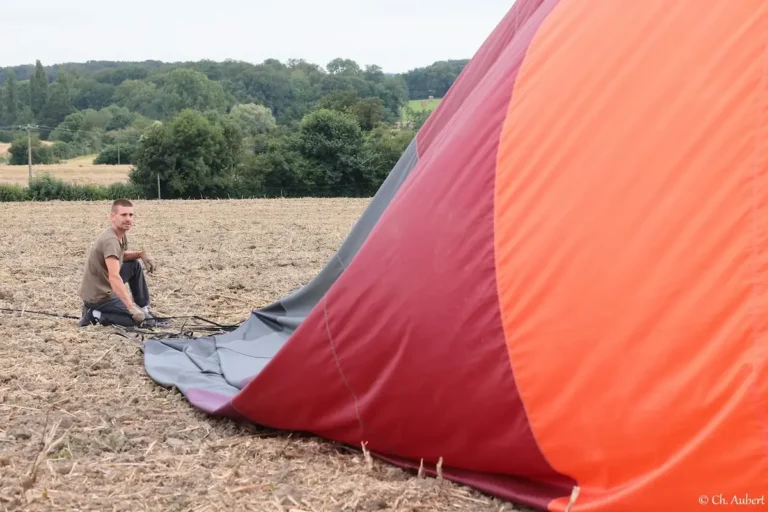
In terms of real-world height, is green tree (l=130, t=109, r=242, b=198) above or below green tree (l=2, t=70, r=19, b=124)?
below

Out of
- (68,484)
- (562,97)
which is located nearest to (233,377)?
(68,484)

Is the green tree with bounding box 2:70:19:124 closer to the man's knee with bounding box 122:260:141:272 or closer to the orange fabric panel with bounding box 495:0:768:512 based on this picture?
the man's knee with bounding box 122:260:141:272

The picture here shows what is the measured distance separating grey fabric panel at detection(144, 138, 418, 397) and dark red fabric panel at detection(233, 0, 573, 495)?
3.38ft

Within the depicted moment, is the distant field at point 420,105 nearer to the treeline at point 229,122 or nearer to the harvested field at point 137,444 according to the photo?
the treeline at point 229,122

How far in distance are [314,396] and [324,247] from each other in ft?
24.1

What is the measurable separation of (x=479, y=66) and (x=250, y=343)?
228cm

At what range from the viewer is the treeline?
32.0m

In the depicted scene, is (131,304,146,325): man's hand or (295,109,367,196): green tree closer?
(131,304,146,325): man's hand

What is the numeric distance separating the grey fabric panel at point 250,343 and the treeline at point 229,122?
24.4m

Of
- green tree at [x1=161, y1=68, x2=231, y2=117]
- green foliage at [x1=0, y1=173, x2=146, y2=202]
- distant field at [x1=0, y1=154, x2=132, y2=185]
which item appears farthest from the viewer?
green tree at [x1=161, y1=68, x2=231, y2=117]

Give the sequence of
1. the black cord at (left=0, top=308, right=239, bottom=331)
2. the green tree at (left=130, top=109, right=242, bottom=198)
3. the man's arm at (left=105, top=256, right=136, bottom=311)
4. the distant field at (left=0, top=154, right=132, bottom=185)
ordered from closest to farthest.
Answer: the man's arm at (left=105, top=256, right=136, bottom=311) < the black cord at (left=0, top=308, right=239, bottom=331) < the green tree at (left=130, top=109, right=242, bottom=198) < the distant field at (left=0, top=154, right=132, bottom=185)

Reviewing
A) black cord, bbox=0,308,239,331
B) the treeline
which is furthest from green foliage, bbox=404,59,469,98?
black cord, bbox=0,308,239,331

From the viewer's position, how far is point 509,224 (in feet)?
10.1

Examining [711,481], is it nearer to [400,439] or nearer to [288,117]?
[400,439]
